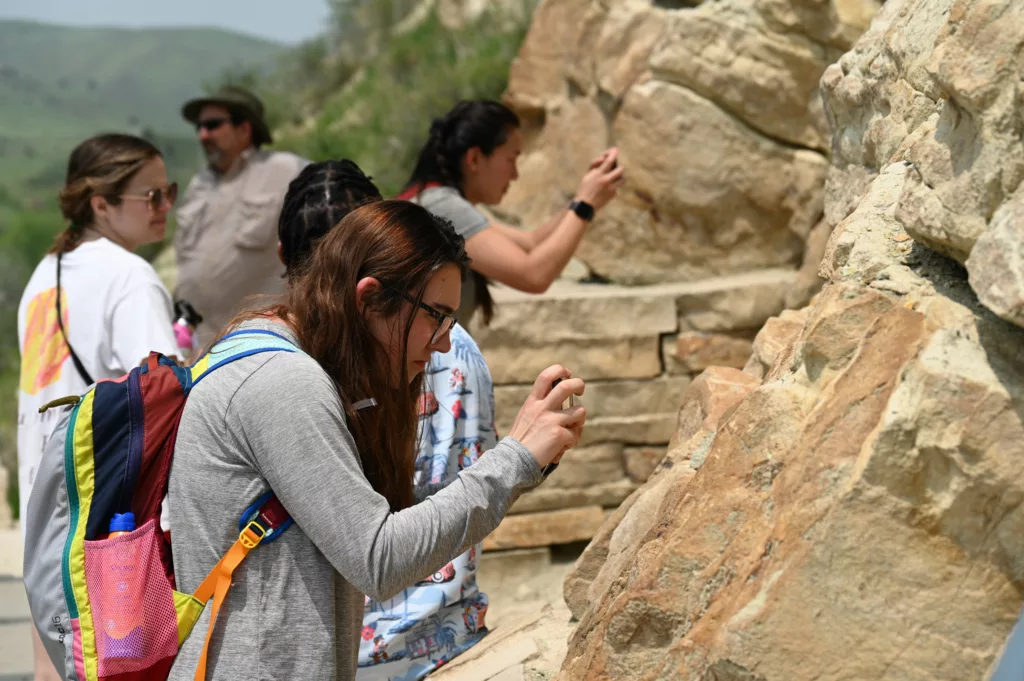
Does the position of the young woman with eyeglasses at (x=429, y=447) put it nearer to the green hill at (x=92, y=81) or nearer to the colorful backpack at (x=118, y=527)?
the colorful backpack at (x=118, y=527)

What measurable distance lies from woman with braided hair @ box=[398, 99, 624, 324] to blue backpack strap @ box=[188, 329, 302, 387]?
1.18 metres

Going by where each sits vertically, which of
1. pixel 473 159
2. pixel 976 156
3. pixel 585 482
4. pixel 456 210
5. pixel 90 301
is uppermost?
pixel 976 156

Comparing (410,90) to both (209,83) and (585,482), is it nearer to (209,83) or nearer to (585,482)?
(585,482)

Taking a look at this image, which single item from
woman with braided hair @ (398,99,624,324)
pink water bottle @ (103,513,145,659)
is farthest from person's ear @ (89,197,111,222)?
pink water bottle @ (103,513,145,659)

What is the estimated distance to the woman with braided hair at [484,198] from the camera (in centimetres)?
295

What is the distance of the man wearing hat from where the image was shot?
3.90 meters

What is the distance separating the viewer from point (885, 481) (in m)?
1.43

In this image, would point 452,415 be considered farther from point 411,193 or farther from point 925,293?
point 925,293

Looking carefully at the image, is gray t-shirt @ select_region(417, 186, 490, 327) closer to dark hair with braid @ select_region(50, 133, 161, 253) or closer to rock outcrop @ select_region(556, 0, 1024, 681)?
dark hair with braid @ select_region(50, 133, 161, 253)

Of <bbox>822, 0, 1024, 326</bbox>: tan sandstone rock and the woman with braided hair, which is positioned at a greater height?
<bbox>822, 0, 1024, 326</bbox>: tan sandstone rock

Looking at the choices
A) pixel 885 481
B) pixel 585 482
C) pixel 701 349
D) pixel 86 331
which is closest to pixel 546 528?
pixel 585 482

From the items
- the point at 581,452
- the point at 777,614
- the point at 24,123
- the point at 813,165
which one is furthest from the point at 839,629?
the point at 24,123

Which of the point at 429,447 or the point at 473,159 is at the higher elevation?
the point at 473,159

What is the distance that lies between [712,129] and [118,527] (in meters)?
3.82
